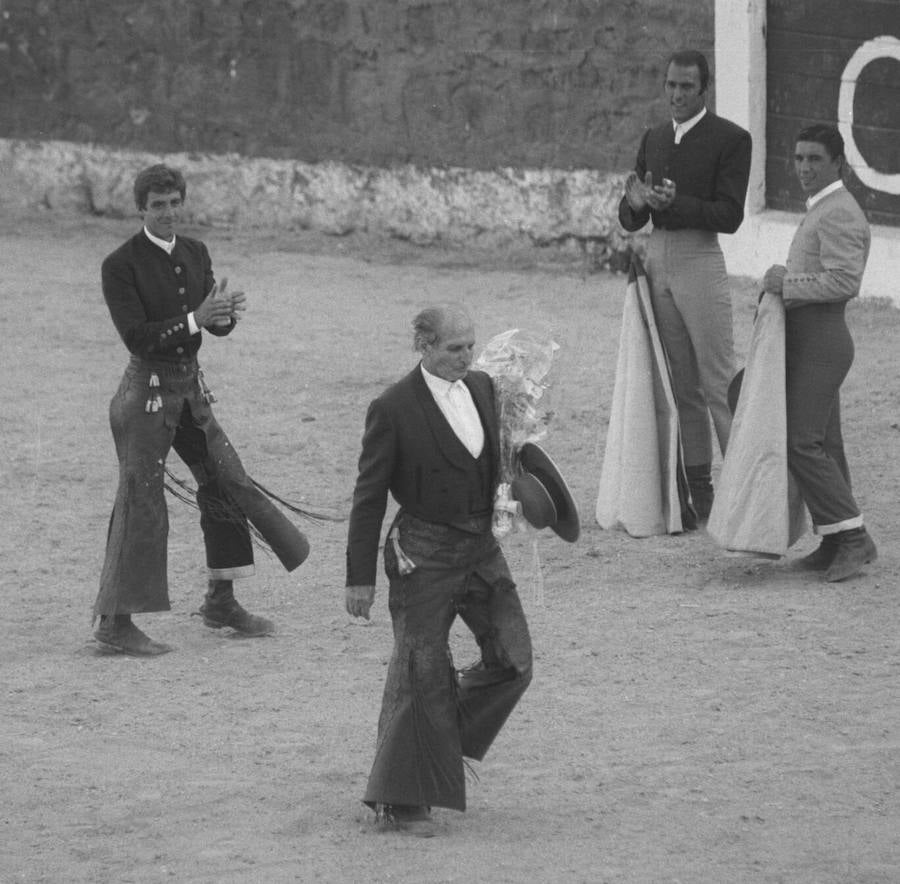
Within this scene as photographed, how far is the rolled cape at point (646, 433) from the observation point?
8000 millimetres

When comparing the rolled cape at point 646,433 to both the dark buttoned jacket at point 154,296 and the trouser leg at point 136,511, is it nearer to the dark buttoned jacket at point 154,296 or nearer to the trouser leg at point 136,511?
the dark buttoned jacket at point 154,296

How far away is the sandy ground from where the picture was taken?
16.5 ft

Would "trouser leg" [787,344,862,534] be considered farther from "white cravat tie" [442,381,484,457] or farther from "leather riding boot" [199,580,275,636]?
"white cravat tie" [442,381,484,457]

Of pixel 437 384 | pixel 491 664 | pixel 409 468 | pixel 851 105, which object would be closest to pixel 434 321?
pixel 437 384

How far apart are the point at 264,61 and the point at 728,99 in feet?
12.9

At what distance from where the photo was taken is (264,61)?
14391 millimetres

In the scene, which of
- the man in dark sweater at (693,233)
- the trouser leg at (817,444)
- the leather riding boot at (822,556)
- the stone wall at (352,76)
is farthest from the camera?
the stone wall at (352,76)

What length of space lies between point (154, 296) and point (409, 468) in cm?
188

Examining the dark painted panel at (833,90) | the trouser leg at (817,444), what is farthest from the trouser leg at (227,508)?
the dark painted panel at (833,90)

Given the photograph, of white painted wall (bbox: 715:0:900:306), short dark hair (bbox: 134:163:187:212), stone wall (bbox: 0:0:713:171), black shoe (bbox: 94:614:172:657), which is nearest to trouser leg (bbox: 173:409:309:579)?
black shoe (bbox: 94:614:172:657)

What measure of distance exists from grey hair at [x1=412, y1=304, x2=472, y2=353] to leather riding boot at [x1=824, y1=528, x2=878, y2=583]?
274 cm

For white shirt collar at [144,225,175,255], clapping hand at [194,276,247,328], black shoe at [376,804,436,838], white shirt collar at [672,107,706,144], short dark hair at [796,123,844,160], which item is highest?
white shirt collar at [672,107,706,144]

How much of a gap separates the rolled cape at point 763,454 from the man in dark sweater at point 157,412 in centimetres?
185

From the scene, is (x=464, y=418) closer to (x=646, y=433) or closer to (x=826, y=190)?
(x=826, y=190)
